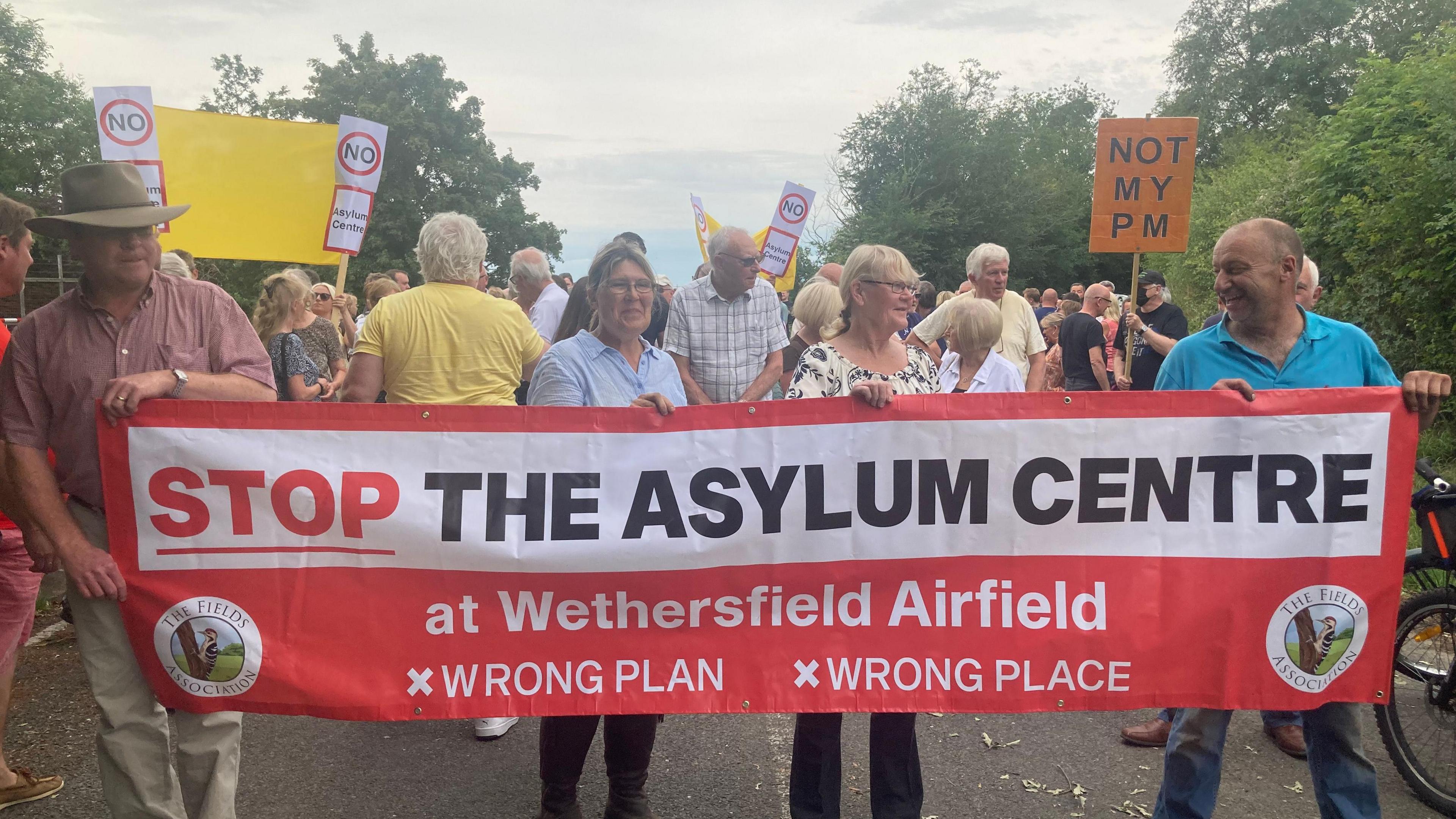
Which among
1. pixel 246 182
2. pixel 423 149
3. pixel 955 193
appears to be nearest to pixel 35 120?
pixel 423 149

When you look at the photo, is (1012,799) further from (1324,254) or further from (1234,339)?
(1324,254)

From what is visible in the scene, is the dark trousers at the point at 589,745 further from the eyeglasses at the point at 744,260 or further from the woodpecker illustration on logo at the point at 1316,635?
the eyeglasses at the point at 744,260

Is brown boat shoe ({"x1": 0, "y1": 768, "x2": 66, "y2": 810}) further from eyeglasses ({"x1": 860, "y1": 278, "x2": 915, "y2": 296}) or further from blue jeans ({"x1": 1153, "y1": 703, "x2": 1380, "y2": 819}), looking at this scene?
blue jeans ({"x1": 1153, "y1": 703, "x2": 1380, "y2": 819})

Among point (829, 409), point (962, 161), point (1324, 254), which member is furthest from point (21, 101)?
point (829, 409)

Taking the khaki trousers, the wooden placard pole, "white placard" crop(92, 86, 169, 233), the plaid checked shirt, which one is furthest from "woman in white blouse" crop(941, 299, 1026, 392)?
"white placard" crop(92, 86, 169, 233)

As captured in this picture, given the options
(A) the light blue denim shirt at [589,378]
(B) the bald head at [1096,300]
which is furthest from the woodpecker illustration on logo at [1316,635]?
(B) the bald head at [1096,300]

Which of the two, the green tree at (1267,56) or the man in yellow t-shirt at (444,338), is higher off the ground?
the green tree at (1267,56)

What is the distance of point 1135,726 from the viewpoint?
467 centimetres

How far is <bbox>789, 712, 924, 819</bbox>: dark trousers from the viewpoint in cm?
329

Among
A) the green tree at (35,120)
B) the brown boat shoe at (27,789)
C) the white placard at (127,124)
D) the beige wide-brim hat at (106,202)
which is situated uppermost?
the green tree at (35,120)

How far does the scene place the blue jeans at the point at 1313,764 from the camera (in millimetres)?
3158

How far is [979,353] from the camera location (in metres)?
5.46

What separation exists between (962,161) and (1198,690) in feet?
173

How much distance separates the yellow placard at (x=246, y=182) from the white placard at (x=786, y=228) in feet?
Result: 22.6
